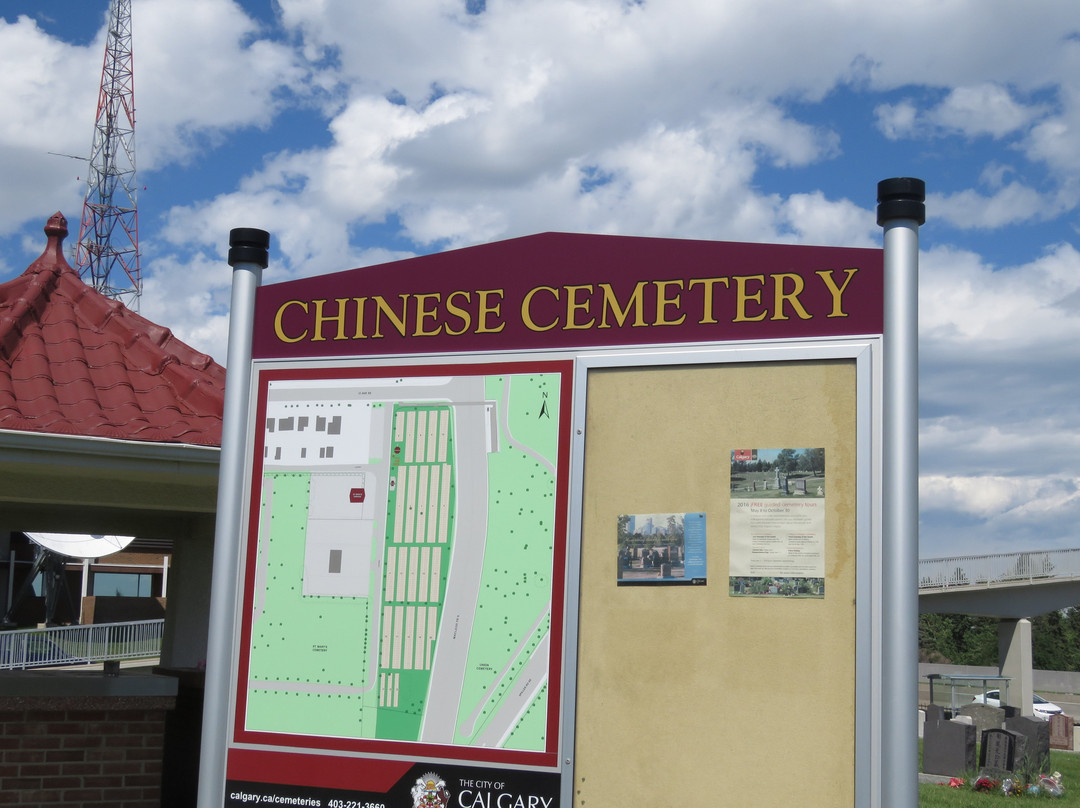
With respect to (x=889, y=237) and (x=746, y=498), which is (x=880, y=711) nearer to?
(x=746, y=498)

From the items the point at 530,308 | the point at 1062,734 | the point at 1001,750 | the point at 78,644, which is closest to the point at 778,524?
the point at 530,308

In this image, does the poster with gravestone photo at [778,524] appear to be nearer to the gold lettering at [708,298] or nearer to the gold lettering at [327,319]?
the gold lettering at [708,298]

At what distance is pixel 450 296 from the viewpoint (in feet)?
14.1

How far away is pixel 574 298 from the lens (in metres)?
4.10

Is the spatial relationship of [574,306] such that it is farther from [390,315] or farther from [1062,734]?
[1062,734]

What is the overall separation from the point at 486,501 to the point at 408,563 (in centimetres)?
39

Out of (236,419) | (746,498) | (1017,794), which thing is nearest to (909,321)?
(746,498)

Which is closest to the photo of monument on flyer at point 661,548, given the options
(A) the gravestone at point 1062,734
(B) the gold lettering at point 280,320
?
(B) the gold lettering at point 280,320

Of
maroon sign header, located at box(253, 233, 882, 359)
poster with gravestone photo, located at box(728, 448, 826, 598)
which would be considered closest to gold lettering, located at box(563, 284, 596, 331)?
maroon sign header, located at box(253, 233, 882, 359)

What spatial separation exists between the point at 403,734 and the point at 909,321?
2.34 m

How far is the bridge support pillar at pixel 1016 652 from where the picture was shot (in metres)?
34.3

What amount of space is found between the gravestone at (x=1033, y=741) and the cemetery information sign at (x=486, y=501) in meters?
15.0

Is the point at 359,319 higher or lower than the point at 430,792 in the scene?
higher

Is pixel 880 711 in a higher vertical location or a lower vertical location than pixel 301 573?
lower
